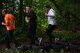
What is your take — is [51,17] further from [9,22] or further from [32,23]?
[9,22]

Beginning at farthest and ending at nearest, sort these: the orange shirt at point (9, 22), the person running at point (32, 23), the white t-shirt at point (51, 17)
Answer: the person running at point (32, 23) < the white t-shirt at point (51, 17) < the orange shirt at point (9, 22)

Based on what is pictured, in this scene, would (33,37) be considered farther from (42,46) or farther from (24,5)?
(24,5)

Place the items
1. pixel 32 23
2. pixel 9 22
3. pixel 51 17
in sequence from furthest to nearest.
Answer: pixel 32 23, pixel 51 17, pixel 9 22

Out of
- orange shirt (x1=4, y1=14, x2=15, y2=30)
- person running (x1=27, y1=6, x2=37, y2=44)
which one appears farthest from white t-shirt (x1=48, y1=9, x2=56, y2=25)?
orange shirt (x1=4, y1=14, x2=15, y2=30)

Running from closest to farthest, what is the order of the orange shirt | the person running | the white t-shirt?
→ the orange shirt < the white t-shirt < the person running

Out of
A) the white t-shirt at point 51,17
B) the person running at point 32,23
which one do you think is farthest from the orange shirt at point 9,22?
the white t-shirt at point 51,17

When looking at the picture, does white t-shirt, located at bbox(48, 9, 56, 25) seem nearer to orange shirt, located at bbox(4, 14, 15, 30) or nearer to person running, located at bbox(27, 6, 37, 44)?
person running, located at bbox(27, 6, 37, 44)

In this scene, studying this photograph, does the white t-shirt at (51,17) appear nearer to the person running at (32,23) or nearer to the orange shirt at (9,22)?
the person running at (32,23)

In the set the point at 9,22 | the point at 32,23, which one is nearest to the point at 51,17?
the point at 32,23

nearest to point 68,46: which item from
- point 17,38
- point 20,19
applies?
point 17,38

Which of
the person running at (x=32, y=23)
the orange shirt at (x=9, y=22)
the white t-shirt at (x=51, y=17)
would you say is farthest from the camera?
the person running at (x=32, y=23)

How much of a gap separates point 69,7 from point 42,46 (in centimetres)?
551

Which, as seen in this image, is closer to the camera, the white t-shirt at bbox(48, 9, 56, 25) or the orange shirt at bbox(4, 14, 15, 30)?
the orange shirt at bbox(4, 14, 15, 30)

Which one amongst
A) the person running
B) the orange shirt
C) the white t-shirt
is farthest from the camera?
the person running
